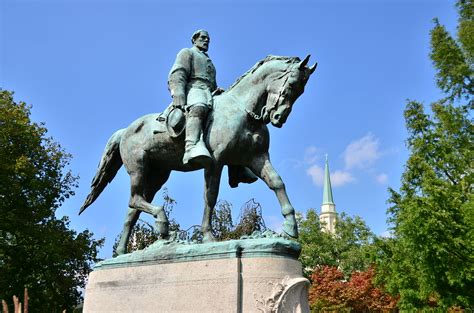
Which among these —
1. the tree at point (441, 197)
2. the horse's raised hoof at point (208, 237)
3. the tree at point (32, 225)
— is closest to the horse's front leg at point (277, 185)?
the horse's raised hoof at point (208, 237)

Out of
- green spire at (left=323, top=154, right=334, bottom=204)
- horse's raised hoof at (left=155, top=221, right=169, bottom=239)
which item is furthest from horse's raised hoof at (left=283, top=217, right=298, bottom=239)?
green spire at (left=323, top=154, right=334, bottom=204)

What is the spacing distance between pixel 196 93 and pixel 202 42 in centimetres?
108

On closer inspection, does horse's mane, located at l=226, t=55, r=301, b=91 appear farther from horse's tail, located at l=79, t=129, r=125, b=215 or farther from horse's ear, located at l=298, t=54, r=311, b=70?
horse's tail, located at l=79, t=129, r=125, b=215

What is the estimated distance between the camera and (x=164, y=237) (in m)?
7.45

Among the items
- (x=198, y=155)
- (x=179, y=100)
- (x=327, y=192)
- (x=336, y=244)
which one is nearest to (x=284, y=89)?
(x=198, y=155)

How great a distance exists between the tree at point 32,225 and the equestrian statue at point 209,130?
15144 millimetres

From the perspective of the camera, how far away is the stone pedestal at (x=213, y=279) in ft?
19.9

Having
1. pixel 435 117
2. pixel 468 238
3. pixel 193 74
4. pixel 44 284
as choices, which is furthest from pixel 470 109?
pixel 44 284

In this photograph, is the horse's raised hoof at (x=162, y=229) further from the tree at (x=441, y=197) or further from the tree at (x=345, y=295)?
the tree at (x=345, y=295)

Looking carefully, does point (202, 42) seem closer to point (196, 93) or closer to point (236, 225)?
point (196, 93)

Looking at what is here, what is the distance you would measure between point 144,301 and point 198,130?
229 centimetres

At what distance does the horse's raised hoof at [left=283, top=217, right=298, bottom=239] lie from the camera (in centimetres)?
669

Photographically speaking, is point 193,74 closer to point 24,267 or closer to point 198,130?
point 198,130

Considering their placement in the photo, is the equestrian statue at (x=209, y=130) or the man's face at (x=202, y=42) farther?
the man's face at (x=202, y=42)
